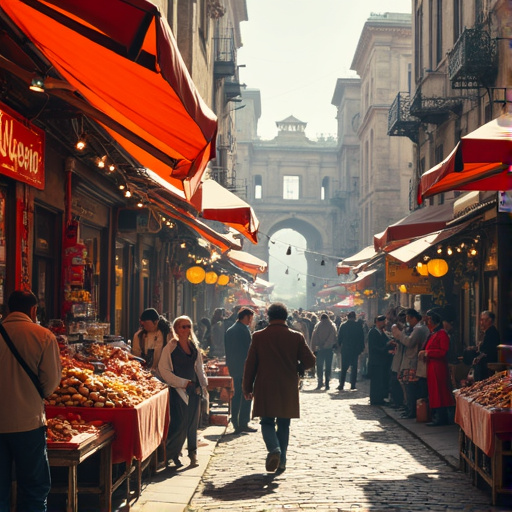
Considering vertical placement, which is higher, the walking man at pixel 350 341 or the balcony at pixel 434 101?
the balcony at pixel 434 101

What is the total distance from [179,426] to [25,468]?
3.99 m

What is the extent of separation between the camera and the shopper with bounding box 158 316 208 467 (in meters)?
9.20

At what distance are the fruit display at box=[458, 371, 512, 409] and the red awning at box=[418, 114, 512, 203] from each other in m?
1.95

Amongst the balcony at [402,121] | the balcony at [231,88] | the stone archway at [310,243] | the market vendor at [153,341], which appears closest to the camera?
the market vendor at [153,341]

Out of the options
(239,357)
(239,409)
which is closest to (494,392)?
(239,357)

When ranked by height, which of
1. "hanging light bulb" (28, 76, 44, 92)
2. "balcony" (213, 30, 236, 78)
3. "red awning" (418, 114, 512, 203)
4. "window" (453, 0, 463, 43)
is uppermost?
"balcony" (213, 30, 236, 78)

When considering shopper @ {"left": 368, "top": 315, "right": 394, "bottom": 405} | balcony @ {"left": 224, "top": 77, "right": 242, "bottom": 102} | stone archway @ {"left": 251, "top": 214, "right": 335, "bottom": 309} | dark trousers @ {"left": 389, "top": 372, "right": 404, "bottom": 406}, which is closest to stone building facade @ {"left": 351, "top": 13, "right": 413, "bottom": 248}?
balcony @ {"left": 224, "top": 77, "right": 242, "bottom": 102}

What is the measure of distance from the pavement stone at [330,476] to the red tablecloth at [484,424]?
1.65 ft

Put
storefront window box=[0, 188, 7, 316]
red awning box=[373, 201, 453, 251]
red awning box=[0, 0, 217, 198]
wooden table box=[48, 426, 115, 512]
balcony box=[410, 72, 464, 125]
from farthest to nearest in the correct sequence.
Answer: balcony box=[410, 72, 464, 125] < red awning box=[373, 201, 453, 251] < storefront window box=[0, 188, 7, 316] < wooden table box=[48, 426, 115, 512] < red awning box=[0, 0, 217, 198]

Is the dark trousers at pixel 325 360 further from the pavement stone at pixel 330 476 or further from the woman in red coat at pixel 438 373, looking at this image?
the woman in red coat at pixel 438 373

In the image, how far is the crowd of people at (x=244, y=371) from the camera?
5.39m

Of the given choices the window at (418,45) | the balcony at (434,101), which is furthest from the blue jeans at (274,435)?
the window at (418,45)

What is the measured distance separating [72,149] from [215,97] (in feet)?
65.0

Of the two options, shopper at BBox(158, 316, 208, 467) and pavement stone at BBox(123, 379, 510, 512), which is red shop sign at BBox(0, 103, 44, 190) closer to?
shopper at BBox(158, 316, 208, 467)
